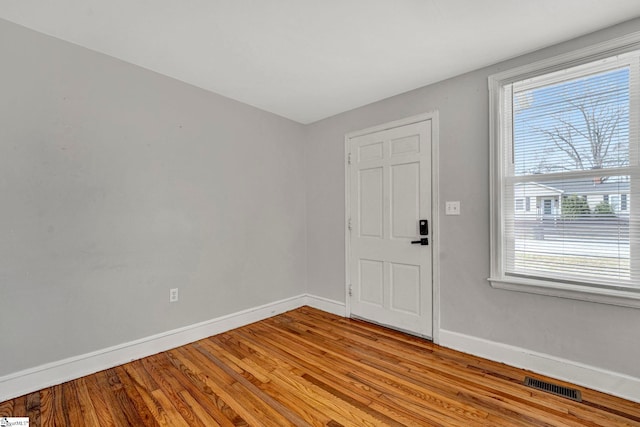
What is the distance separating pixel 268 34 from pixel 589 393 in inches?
130

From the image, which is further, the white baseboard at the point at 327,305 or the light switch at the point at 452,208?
the white baseboard at the point at 327,305

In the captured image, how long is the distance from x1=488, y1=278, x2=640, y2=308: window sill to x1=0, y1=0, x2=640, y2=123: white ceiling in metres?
1.79

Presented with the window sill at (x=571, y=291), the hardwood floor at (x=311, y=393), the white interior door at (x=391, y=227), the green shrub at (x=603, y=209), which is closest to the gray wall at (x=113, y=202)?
the hardwood floor at (x=311, y=393)

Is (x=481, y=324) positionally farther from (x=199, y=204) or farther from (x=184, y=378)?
(x=199, y=204)

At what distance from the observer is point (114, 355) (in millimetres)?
2354

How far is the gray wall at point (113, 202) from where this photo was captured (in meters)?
2.01

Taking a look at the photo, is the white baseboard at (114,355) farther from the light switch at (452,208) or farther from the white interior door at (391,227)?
the light switch at (452,208)

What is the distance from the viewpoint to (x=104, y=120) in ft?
7.72

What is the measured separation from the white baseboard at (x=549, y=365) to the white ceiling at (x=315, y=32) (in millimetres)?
2333

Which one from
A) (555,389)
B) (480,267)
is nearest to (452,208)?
(480,267)

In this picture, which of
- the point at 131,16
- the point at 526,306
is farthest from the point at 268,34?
the point at 526,306

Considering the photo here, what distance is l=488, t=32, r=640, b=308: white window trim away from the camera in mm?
1941

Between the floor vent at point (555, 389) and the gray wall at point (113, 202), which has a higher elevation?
the gray wall at point (113, 202)

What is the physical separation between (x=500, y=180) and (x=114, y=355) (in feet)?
11.3
